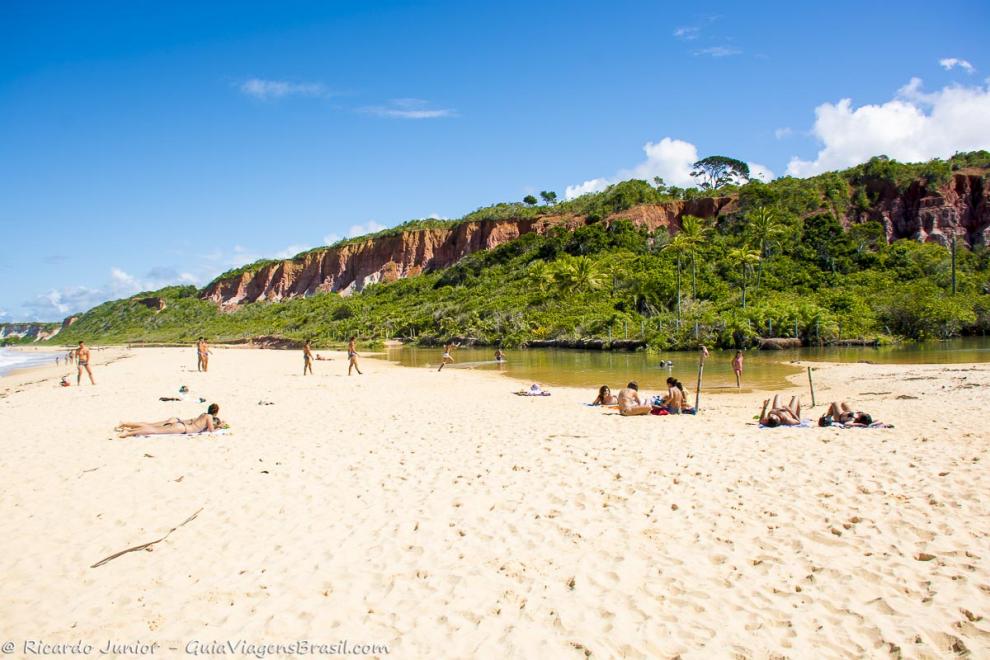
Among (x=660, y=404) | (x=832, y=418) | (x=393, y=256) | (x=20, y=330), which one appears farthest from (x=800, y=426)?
(x=20, y=330)

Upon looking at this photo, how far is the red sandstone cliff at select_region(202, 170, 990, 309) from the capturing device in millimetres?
64875

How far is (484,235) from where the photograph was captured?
301ft

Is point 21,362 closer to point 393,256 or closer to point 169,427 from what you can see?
point 169,427

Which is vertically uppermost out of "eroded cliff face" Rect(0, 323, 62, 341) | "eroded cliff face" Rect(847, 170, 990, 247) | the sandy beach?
"eroded cliff face" Rect(847, 170, 990, 247)

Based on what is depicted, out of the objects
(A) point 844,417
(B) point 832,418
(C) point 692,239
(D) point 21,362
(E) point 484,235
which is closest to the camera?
(A) point 844,417

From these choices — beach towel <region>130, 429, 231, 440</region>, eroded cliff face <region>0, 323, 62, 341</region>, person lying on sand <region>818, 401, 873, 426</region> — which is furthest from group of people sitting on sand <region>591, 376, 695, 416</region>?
eroded cliff face <region>0, 323, 62, 341</region>

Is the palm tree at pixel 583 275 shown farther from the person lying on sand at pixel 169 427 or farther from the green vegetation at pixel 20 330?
the green vegetation at pixel 20 330

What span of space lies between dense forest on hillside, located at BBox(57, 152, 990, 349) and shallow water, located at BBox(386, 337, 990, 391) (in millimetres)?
3895

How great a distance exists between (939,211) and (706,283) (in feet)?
107

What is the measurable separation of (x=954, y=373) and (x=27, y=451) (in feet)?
82.1

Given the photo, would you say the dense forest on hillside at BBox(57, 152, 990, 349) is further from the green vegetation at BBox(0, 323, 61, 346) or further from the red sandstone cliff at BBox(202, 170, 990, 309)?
the green vegetation at BBox(0, 323, 61, 346)

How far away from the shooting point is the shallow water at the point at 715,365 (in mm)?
22062

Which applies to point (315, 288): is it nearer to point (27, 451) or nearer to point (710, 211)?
point (710, 211)

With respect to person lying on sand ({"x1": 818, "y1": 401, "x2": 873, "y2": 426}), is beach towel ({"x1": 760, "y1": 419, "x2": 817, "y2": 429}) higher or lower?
lower
